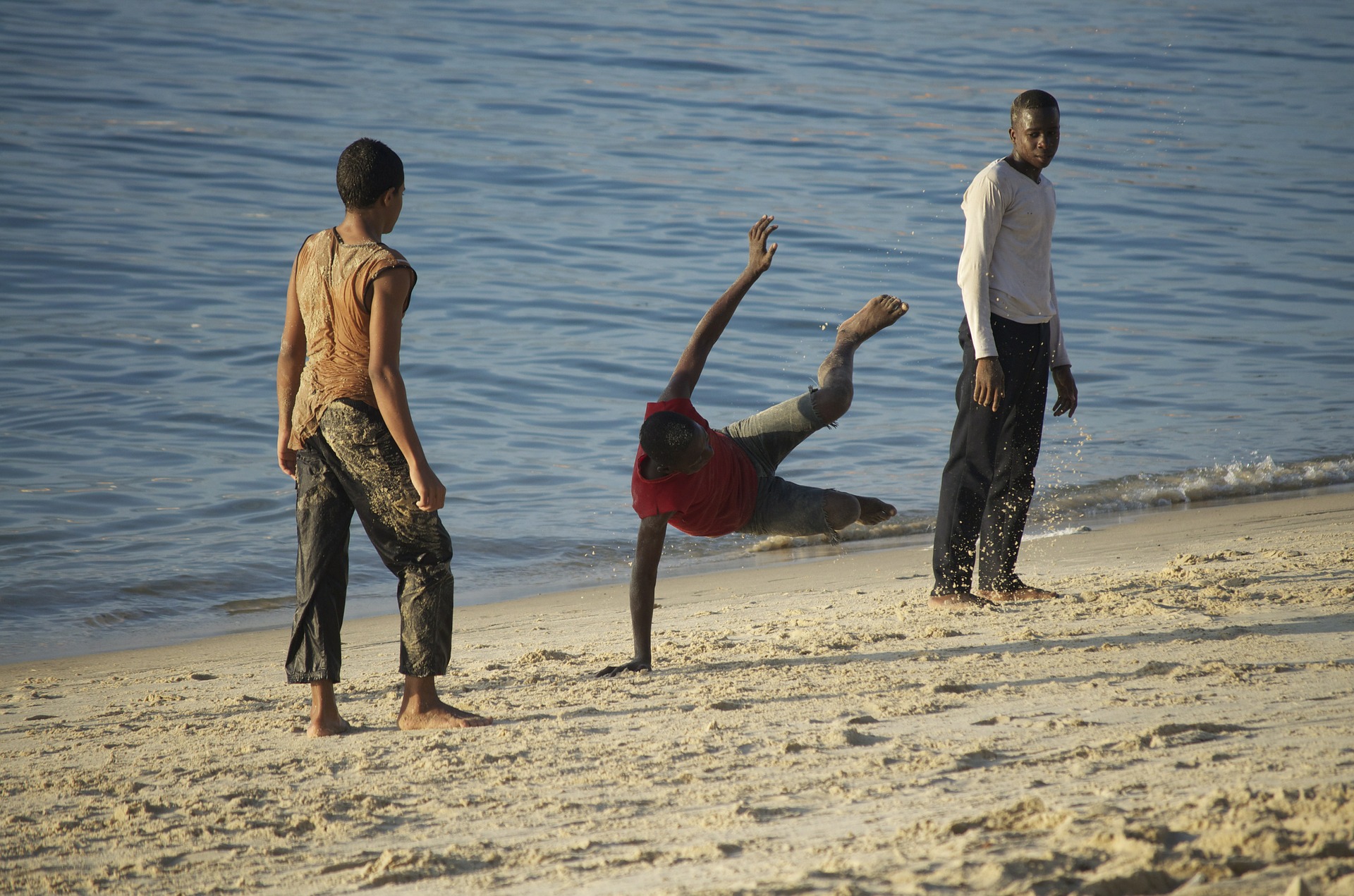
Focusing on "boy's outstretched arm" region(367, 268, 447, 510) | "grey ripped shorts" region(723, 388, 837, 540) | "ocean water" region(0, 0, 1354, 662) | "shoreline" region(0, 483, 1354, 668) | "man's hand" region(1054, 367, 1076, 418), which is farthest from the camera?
"ocean water" region(0, 0, 1354, 662)

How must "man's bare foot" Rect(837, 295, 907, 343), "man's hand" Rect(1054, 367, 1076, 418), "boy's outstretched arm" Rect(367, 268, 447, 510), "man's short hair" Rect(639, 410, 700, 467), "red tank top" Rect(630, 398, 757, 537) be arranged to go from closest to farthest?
1. "boy's outstretched arm" Rect(367, 268, 447, 510)
2. "man's short hair" Rect(639, 410, 700, 467)
3. "red tank top" Rect(630, 398, 757, 537)
4. "man's hand" Rect(1054, 367, 1076, 418)
5. "man's bare foot" Rect(837, 295, 907, 343)

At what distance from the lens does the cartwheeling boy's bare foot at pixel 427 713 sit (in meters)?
3.93

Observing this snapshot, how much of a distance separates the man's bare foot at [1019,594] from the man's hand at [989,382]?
2.76ft

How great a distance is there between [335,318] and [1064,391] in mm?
3168

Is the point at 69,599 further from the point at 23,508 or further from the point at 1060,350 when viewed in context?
the point at 1060,350

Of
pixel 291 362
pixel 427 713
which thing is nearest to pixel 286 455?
pixel 291 362

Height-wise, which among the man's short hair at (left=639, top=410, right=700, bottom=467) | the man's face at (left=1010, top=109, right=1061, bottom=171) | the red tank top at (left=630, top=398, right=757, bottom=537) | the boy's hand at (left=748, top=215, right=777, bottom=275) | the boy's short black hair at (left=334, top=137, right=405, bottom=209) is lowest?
the red tank top at (left=630, top=398, right=757, bottom=537)

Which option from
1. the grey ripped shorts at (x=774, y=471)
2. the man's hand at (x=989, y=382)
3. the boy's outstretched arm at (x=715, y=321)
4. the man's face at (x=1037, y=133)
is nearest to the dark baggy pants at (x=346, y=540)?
the boy's outstretched arm at (x=715, y=321)

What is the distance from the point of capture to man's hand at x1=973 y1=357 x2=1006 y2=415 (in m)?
4.88

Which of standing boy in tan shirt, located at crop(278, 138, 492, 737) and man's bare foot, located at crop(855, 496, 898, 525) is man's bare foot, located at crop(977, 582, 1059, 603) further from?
standing boy in tan shirt, located at crop(278, 138, 492, 737)

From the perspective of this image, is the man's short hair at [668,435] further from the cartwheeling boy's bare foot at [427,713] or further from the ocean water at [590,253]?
the ocean water at [590,253]

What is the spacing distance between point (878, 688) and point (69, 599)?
467cm

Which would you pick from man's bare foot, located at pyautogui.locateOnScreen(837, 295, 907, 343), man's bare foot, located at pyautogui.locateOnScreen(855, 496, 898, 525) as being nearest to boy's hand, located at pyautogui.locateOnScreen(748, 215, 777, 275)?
man's bare foot, located at pyautogui.locateOnScreen(837, 295, 907, 343)

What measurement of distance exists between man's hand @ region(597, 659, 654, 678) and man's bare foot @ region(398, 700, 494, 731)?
59 centimetres
